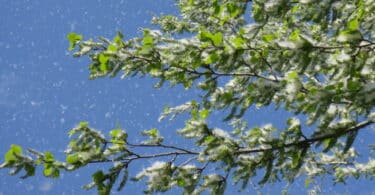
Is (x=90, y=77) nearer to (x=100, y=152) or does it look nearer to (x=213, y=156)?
(x=100, y=152)

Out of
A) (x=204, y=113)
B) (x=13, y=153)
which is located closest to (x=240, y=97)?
(x=204, y=113)

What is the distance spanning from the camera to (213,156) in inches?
155

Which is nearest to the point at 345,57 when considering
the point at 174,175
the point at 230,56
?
the point at 230,56

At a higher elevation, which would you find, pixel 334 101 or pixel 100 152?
pixel 100 152

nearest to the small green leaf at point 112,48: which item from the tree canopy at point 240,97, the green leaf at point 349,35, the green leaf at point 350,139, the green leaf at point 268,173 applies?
the tree canopy at point 240,97

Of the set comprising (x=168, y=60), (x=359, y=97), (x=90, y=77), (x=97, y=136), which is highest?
(x=90, y=77)

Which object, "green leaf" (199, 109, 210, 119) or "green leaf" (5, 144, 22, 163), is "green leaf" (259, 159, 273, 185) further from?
"green leaf" (5, 144, 22, 163)

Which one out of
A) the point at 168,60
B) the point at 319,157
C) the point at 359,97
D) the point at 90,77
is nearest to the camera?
the point at 359,97

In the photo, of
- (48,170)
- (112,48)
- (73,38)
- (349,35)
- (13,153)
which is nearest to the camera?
(349,35)

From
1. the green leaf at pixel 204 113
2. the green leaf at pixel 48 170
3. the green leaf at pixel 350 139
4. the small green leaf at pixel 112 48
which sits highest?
the small green leaf at pixel 112 48

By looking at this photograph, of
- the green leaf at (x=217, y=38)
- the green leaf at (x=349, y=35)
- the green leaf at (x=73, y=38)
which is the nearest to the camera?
the green leaf at (x=349, y=35)

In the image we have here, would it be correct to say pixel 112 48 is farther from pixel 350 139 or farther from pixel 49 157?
pixel 350 139

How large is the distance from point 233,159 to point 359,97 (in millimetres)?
1281

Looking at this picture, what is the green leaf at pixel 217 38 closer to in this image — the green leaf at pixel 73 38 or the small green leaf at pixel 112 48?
the small green leaf at pixel 112 48
